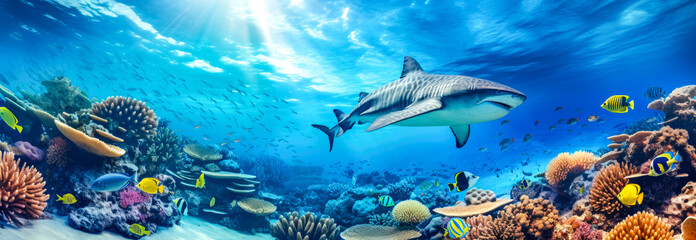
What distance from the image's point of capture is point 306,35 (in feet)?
55.3

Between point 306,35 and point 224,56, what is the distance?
8.47 m

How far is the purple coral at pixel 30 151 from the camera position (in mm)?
5262

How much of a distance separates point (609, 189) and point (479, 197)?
256cm

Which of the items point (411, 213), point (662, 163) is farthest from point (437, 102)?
point (411, 213)

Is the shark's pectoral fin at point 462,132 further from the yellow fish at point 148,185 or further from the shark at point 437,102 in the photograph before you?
the yellow fish at point 148,185

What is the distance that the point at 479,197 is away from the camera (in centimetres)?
653

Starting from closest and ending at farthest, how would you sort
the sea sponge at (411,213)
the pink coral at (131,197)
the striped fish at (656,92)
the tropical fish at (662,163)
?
the tropical fish at (662,163)
the pink coral at (131,197)
the sea sponge at (411,213)
the striped fish at (656,92)

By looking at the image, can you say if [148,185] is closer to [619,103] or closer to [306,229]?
[306,229]

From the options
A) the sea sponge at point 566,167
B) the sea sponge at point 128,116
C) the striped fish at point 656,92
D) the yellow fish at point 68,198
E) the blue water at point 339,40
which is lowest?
the yellow fish at point 68,198

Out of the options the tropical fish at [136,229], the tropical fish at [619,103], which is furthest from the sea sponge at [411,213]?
the tropical fish at [136,229]

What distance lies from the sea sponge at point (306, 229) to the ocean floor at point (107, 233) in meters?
1.41

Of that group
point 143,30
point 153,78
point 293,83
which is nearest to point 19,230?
point 143,30

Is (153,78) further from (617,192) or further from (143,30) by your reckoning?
(617,192)

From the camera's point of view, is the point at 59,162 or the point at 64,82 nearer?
the point at 59,162
